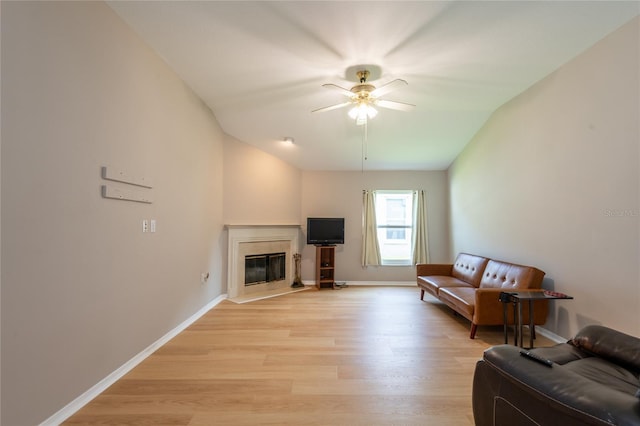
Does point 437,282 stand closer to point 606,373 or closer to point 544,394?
point 606,373

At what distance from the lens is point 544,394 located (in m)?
1.09

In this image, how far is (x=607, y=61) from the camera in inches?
95.7

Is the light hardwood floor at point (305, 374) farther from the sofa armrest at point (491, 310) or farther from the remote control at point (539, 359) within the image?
the remote control at point (539, 359)

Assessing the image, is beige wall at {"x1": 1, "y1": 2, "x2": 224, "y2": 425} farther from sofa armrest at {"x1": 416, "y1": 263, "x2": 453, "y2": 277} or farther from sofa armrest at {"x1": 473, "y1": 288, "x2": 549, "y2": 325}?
sofa armrest at {"x1": 416, "y1": 263, "x2": 453, "y2": 277}

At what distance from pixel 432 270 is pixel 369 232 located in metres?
1.48

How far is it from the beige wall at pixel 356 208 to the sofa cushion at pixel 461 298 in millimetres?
2081

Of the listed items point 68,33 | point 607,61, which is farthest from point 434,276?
point 68,33

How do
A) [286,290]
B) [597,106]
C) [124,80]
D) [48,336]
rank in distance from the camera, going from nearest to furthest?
[48,336]
[124,80]
[597,106]
[286,290]

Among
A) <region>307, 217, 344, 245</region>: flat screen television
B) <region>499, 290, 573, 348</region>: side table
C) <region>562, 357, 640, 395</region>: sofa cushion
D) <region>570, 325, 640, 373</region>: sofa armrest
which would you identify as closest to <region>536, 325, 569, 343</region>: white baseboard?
<region>499, 290, 573, 348</region>: side table

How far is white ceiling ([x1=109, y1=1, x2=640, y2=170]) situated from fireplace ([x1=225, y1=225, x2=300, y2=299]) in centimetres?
189

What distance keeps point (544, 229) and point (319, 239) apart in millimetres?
3467

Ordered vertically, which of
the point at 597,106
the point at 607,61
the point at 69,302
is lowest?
the point at 69,302

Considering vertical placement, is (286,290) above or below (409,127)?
below

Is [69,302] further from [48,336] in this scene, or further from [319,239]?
[319,239]
